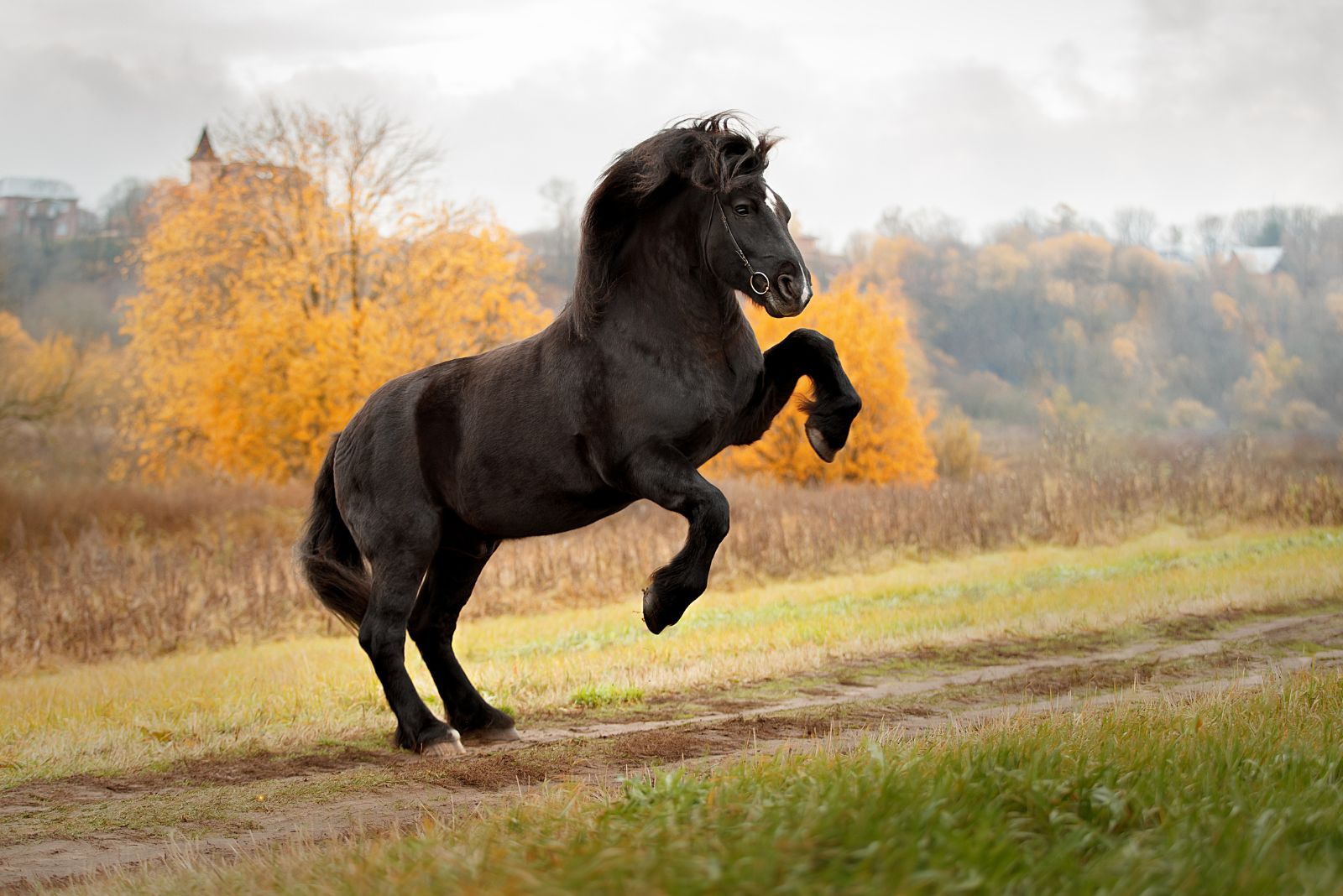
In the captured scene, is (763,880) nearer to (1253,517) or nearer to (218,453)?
(1253,517)

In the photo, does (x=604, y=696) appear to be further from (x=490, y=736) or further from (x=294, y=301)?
(x=294, y=301)

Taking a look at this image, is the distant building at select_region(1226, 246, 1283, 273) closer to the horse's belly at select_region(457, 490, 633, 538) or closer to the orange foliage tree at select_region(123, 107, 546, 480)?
the orange foliage tree at select_region(123, 107, 546, 480)

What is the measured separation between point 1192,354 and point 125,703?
133 ft

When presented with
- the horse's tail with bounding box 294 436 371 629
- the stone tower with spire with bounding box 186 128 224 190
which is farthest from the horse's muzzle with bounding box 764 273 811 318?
the stone tower with spire with bounding box 186 128 224 190

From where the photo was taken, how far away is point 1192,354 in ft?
139

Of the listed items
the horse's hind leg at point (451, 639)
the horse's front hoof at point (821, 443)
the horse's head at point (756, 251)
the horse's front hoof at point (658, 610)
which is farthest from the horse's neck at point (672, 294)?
the horse's hind leg at point (451, 639)

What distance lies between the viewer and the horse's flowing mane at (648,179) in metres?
6.03

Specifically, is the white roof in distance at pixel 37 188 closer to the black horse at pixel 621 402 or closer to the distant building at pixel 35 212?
the distant building at pixel 35 212

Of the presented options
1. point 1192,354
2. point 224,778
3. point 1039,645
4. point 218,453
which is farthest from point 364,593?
point 1192,354

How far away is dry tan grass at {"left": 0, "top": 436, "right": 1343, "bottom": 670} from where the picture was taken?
13.2 meters

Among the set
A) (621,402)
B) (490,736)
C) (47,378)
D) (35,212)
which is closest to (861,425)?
(47,378)

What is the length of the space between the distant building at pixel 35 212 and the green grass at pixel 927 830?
7656 centimetres

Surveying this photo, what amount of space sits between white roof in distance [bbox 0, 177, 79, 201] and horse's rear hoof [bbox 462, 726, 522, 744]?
270 ft

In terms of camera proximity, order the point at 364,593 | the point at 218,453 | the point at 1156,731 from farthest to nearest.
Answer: the point at 218,453 → the point at 364,593 → the point at 1156,731
